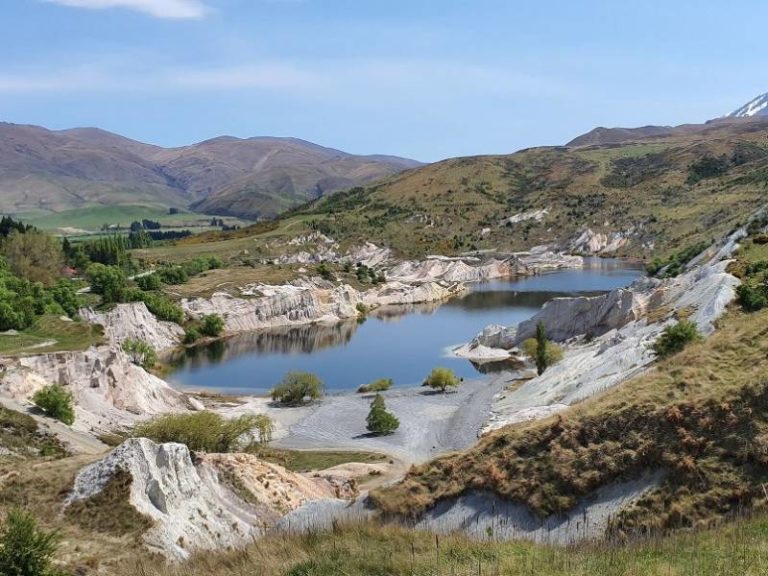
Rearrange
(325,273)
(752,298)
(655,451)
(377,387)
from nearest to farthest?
(655,451) < (752,298) < (377,387) < (325,273)

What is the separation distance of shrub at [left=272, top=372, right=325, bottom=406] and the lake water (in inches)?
286

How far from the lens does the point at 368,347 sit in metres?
89.6

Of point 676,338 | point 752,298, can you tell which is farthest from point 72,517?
point 752,298

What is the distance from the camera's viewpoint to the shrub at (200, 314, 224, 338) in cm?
9606

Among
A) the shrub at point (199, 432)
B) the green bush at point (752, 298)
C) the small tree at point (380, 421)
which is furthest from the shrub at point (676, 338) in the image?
the shrub at point (199, 432)

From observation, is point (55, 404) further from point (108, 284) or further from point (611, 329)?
point (108, 284)

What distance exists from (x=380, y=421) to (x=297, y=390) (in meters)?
13.3

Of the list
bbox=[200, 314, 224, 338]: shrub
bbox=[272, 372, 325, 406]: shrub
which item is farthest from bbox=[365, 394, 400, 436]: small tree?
bbox=[200, 314, 224, 338]: shrub

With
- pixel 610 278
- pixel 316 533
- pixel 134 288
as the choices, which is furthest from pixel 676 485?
pixel 610 278

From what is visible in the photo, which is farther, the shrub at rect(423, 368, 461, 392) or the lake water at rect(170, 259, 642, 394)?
the lake water at rect(170, 259, 642, 394)

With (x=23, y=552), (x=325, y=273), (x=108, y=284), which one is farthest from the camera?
(x=325, y=273)

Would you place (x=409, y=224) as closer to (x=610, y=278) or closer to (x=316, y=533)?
(x=610, y=278)

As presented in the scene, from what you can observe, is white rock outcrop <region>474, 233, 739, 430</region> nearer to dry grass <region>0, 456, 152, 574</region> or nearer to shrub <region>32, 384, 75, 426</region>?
shrub <region>32, 384, 75, 426</region>

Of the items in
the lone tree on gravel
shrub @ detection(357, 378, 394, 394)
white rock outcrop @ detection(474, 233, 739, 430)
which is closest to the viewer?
white rock outcrop @ detection(474, 233, 739, 430)
